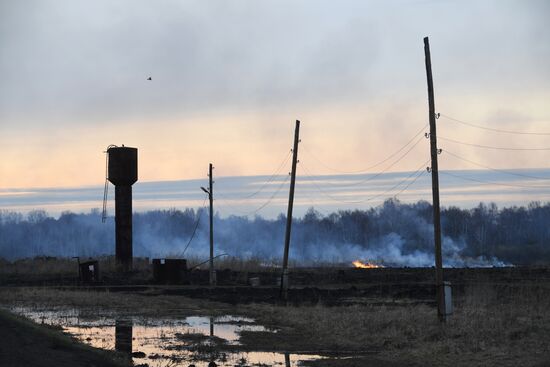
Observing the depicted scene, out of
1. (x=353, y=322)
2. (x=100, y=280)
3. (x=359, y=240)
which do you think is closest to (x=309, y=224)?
(x=359, y=240)

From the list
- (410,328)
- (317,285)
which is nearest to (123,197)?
(317,285)

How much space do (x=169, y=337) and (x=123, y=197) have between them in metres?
38.0

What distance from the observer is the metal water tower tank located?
5997cm

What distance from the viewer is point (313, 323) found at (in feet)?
86.2

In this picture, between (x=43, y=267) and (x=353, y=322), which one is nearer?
(x=353, y=322)

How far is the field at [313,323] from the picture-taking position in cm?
1884

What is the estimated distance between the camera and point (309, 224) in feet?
498

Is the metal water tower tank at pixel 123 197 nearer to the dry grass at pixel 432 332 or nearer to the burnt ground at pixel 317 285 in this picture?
the burnt ground at pixel 317 285

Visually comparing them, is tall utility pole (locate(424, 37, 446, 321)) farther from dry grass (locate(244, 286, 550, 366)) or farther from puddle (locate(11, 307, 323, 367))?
puddle (locate(11, 307, 323, 367))

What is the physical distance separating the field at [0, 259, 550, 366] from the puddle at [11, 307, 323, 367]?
30mm

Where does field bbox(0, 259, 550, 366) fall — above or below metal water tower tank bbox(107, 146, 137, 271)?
below

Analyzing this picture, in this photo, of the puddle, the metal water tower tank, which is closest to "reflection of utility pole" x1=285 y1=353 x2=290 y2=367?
the puddle

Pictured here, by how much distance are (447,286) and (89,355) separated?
38.5 ft

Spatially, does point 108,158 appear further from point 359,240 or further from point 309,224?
point 309,224
